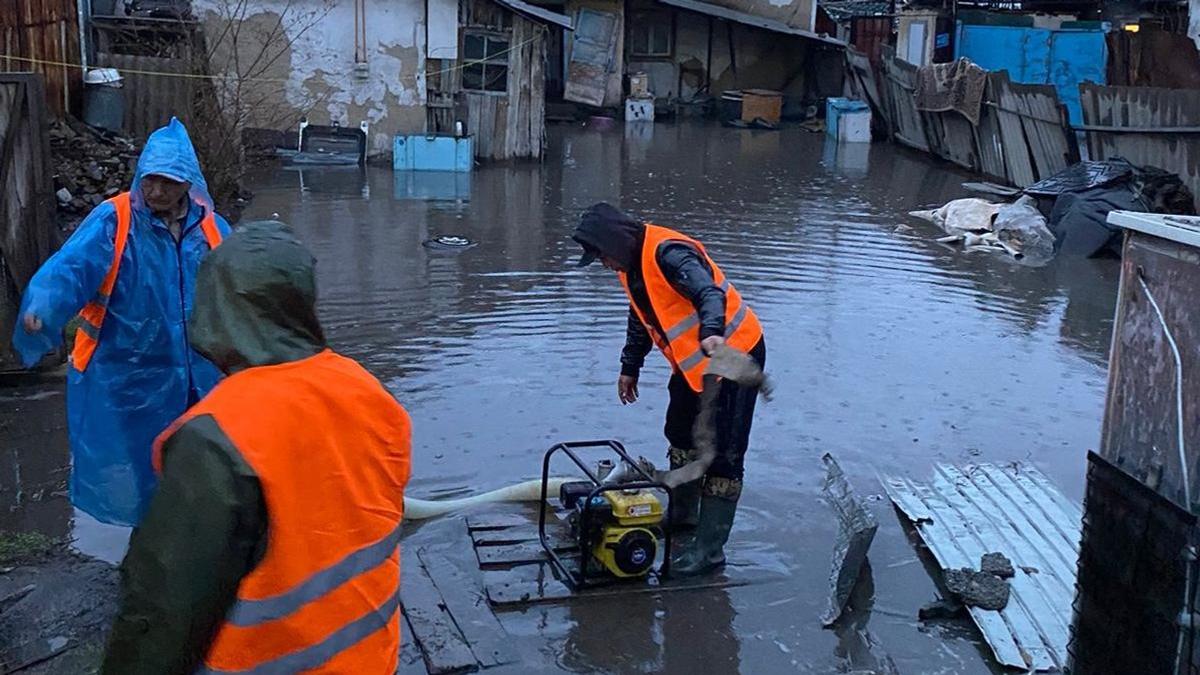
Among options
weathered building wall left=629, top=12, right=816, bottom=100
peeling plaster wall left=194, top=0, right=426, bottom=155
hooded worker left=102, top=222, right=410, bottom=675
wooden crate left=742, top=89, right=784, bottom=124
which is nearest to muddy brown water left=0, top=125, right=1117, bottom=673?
hooded worker left=102, top=222, right=410, bottom=675

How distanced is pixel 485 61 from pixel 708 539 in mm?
14381

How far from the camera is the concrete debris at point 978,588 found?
4760 millimetres

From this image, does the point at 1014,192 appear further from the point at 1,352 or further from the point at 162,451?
the point at 162,451

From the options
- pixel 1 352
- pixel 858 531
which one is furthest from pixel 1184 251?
pixel 1 352

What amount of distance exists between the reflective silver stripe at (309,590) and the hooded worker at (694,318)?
261 centimetres

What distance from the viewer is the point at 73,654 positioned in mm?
4121

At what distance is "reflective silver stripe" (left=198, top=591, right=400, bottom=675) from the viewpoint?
2.05 metres

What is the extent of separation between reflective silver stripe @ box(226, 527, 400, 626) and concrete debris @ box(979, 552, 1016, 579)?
3.52 metres

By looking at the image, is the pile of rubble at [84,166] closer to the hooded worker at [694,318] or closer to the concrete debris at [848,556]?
the hooded worker at [694,318]

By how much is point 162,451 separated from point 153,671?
0.37 metres

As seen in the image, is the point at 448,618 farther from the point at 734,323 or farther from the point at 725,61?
the point at 725,61

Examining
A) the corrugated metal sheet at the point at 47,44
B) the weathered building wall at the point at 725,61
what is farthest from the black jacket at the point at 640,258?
the weathered building wall at the point at 725,61

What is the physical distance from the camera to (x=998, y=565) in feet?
16.5

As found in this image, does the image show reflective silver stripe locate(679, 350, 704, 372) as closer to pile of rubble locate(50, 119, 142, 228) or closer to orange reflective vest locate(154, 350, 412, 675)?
orange reflective vest locate(154, 350, 412, 675)
